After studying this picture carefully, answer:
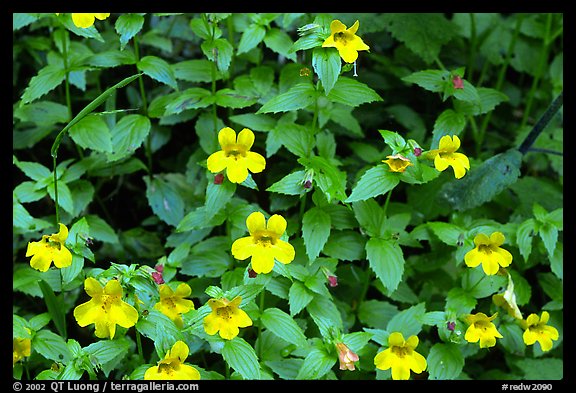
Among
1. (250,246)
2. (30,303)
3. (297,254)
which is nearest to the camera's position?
(250,246)

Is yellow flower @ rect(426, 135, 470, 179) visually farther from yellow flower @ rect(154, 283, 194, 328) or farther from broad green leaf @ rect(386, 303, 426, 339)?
yellow flower @ rect(154, 283, 194, 328)

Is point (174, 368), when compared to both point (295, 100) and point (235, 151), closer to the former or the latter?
point (235, 151)

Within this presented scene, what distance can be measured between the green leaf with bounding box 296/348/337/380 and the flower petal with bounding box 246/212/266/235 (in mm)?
417

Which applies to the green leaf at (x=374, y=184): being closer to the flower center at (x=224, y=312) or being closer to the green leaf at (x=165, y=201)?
the flower center at (x=224, y=312)

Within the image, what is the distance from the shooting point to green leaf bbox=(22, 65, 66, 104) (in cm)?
248

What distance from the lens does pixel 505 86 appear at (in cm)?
347

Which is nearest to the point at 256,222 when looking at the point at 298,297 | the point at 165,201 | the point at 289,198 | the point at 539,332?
the point at 298,297

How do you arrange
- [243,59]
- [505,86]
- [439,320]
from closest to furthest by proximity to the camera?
[439,320] < [243,59] < [505,86]

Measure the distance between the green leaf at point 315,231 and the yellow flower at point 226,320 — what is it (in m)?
0.38

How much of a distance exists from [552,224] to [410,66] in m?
1.15

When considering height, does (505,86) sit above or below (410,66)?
below

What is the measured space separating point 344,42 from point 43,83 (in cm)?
115
